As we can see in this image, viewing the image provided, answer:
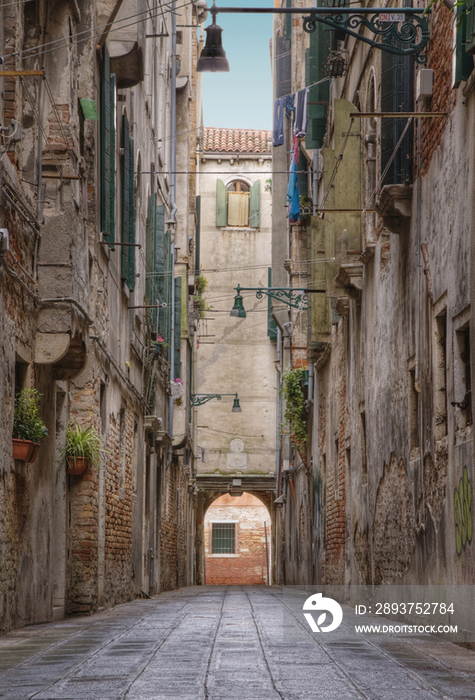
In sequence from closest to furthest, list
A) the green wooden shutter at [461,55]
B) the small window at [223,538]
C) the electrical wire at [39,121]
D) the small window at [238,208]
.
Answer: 1. the green wooden shutter at [461,55]
2. the electrical wire at [39,121]
3. the small window at [238,208]
4. the small window at [223,538]

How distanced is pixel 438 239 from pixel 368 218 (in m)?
Answer: 4.51

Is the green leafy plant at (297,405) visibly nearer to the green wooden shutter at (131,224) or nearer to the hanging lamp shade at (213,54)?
the green wooden shutter at (131,224)

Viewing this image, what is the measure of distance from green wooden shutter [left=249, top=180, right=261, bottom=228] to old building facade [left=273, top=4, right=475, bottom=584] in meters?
21.1

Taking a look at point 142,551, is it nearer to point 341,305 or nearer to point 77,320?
point 341,305

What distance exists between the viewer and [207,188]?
135 ft

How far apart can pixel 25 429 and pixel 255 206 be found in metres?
32.4

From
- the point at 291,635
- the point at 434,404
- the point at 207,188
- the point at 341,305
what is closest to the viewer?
the point at 291,635

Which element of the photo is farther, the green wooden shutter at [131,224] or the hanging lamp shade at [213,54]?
the green wooden shutter at [131,224]

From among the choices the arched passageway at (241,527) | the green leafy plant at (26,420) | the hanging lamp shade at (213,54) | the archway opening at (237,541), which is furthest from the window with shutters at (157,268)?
the archway opening at (237,541)

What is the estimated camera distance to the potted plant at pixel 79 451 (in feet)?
37.4

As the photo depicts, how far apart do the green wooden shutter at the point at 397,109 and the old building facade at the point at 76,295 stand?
312 centimetres

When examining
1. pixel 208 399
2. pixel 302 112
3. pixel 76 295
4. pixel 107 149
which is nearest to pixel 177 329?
pixel 302 112

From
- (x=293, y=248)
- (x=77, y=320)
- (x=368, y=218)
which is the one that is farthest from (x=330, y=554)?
(x=293, y=248)

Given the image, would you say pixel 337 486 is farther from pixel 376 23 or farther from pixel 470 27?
pixel 470 27
